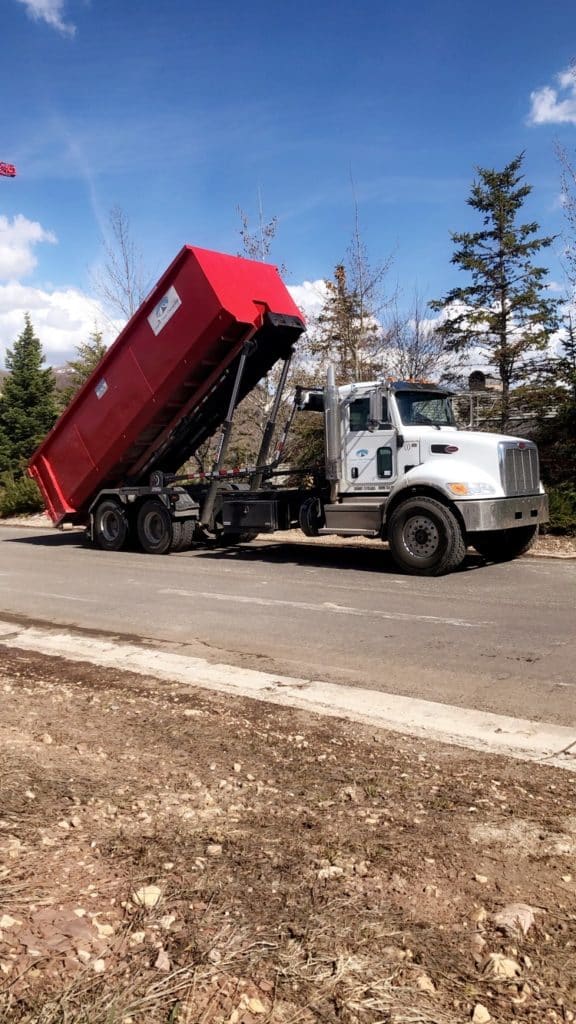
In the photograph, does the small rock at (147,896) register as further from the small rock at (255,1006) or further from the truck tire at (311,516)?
the truck tire at (311,516)

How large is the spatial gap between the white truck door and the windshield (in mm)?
277

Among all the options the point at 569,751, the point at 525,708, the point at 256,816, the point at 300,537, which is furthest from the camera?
the point at 300,537

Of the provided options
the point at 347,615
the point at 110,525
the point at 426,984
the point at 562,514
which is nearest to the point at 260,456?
the point at 110,525

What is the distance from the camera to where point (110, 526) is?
1427 centimetres

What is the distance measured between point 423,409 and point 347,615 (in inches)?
168

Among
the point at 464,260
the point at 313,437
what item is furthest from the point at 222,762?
the point at 464,260

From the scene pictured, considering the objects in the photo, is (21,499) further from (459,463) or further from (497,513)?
(497,513)

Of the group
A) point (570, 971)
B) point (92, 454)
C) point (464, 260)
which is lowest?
point (570, 971)

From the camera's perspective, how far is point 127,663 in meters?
6.17

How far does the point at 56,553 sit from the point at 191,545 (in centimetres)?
259

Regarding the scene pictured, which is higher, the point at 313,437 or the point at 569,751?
the point at 313,437

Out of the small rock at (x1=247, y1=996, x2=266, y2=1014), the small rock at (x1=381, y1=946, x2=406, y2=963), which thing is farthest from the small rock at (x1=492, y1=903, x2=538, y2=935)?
the small rock at (x1=247, y1=996, x2=266, y2=1014)

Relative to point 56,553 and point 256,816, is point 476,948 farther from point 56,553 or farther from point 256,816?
point 56,553

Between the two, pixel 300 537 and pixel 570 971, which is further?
pixel 300 537
